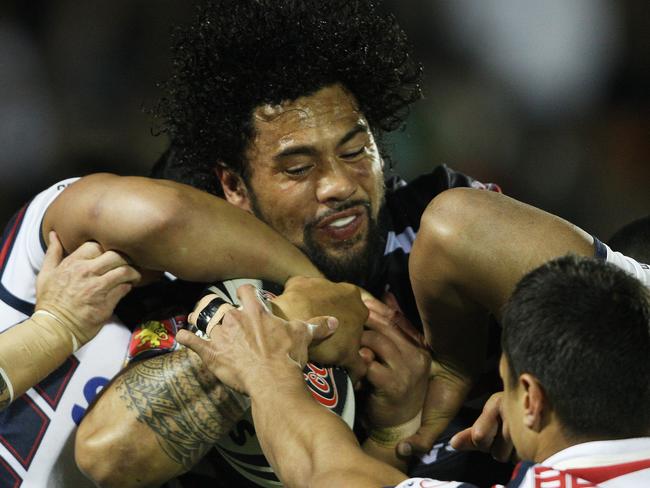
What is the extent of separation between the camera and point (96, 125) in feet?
12.4

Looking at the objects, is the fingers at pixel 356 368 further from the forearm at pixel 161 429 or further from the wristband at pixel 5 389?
the wristband at pixel 5 389

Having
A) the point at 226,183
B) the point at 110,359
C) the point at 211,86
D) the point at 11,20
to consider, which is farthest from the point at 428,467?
the point at 11,20

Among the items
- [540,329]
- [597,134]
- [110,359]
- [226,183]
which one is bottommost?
[597,134]

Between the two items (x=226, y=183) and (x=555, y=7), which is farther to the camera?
(x=555, y=7)

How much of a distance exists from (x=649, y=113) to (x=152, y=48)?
7.10 ft

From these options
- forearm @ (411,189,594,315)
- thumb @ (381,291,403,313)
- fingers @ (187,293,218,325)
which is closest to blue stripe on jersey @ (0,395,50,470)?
fingers @ (187,293,218,325)

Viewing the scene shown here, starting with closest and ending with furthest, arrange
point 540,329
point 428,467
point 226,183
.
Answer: point 540,329 < point 428,467 < point 226,183

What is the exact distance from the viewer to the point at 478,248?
168 centimetres

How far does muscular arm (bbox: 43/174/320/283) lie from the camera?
5.93 ft

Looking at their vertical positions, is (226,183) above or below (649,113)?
above

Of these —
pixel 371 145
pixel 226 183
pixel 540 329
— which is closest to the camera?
pixel 540 329

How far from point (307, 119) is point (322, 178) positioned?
0.49 feet

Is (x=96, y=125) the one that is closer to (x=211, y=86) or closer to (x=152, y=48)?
(x=152, y=48)

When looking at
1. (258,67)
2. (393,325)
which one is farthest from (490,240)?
(258,67)
